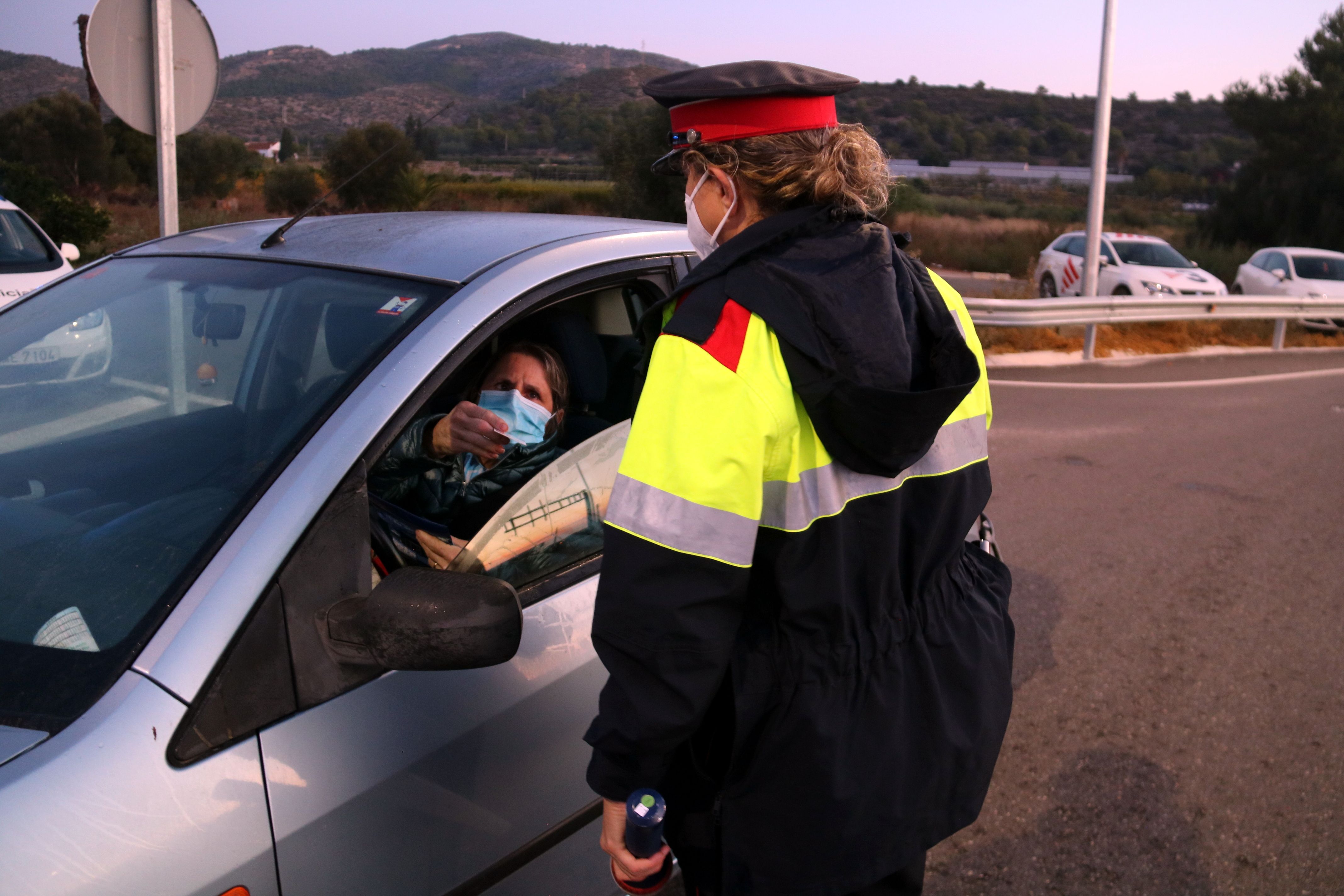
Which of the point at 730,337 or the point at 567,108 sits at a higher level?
the point at 567,108

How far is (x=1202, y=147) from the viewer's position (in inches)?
3878

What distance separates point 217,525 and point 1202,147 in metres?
113

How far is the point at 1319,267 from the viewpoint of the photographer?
54.4 ft

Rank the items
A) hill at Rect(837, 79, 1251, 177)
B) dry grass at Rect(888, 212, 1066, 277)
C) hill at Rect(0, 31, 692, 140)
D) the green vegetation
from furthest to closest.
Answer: hill at Rect(837, 79, 1251, 177)
hill at Rect(0, 31, 692, 140)
the green vegetation
dry grass at Rect(888, 212, 1066, 277)

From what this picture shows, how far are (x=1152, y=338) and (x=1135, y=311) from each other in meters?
1.53

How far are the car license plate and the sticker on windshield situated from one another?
95 centimetres

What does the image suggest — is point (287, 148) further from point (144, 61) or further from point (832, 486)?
point (832, 486)

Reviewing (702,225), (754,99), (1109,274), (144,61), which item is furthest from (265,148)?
(754,99)

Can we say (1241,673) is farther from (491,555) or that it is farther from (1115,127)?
(1115,127)

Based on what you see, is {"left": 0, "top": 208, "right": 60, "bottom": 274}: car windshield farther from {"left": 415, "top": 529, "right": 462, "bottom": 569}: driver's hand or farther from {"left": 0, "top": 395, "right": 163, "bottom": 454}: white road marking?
{"left": 415, "top": 529, "right": 462, "bottom": 569}: driver's hand

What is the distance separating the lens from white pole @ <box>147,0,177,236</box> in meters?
4.86

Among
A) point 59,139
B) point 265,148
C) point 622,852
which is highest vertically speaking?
point 265,148

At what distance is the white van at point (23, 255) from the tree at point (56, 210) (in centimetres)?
1186

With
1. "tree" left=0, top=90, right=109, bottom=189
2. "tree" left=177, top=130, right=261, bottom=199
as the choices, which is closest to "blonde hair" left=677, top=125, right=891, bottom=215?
"tree" left=0, top=90, right=109, bottom=189
